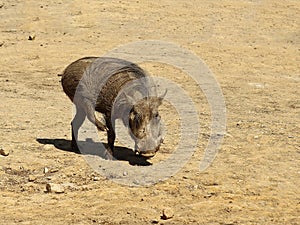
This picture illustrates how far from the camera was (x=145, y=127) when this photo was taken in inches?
331

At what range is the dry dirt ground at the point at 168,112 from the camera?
7.69 metres

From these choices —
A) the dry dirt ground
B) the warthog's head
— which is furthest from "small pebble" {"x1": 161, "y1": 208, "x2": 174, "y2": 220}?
the warthog's head

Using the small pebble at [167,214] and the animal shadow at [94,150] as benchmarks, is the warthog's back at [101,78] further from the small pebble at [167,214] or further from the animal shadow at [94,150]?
the small pebble at [167,214]

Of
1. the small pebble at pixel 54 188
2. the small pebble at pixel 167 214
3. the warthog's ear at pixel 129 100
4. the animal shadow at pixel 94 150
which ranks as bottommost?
the small pebble at pixel 54 188

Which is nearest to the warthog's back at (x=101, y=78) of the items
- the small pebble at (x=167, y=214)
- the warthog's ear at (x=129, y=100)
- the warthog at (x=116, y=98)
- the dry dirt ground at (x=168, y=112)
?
Result: the warthog at (x=116, y=98)

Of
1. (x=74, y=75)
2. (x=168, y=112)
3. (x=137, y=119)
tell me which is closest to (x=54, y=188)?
(x=137, y=119)

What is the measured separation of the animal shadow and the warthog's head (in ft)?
2.02

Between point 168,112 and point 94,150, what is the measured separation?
2592mm

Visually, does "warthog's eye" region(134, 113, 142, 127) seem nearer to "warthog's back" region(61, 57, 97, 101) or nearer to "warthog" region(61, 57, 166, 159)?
"warthog" region(61, 57, 166, 159)

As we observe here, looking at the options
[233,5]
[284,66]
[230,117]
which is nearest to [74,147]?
[230,117]

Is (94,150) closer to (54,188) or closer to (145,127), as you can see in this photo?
(145,127)

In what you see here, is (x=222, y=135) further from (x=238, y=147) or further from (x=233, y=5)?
(x=233, y=5)

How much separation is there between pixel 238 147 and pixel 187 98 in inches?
129

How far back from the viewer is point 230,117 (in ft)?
38.0
